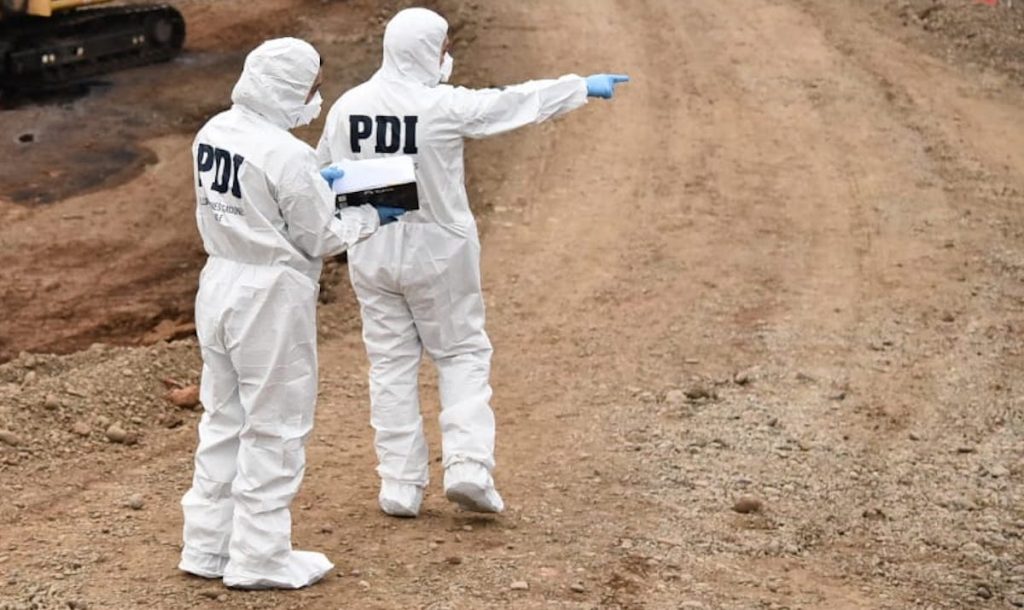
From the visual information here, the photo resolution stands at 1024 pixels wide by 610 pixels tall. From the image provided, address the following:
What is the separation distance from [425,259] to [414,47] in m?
0.97

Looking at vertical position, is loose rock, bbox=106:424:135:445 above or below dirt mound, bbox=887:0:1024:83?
below

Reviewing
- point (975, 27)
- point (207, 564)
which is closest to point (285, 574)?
point (207, 564)

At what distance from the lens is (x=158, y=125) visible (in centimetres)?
1800

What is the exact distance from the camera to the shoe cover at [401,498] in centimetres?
884

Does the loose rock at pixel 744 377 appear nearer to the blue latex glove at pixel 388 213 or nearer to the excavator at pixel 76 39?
the blue latex glove at pixel 388 213

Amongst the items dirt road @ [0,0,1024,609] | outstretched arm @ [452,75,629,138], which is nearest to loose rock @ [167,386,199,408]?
dirt road @ [0,0,1024,609]

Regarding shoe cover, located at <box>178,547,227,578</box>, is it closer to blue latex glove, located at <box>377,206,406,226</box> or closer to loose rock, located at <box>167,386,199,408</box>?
blue latex glove, located at <box>377,206,406,226</box>

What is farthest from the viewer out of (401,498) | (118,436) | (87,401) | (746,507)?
Answer: (87,401)

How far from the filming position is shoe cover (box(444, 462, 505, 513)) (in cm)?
868

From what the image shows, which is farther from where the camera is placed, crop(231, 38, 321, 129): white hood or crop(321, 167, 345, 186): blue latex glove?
crop(321, 167, 345, 186): blue latex glove

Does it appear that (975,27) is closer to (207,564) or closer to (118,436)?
(118,436)

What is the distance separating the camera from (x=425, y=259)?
8.66 metres

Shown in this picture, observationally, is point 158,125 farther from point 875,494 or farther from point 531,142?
point 875,494

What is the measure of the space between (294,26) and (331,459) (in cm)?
1173
